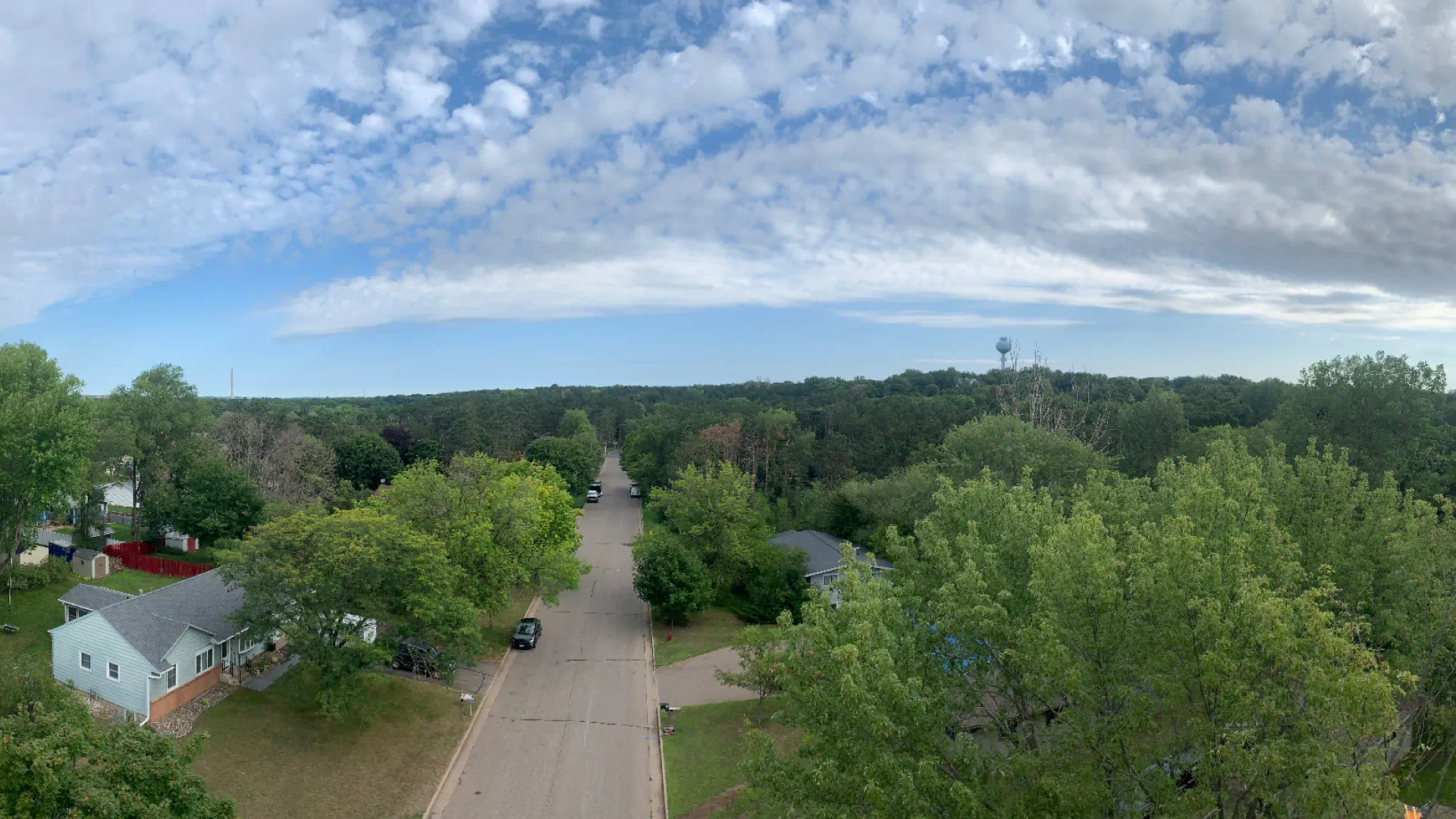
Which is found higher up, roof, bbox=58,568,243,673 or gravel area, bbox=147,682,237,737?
roof, bbox=58,568,243,673

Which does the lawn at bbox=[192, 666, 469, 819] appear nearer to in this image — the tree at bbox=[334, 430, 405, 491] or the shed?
the shed

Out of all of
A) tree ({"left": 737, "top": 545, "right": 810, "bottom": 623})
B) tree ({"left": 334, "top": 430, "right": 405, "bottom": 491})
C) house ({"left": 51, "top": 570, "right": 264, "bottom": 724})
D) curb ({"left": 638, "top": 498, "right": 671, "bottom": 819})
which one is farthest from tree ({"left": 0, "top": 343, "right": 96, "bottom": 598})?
tree ({"left": 334, "top": 430, "right": 405, "bottom": 491})

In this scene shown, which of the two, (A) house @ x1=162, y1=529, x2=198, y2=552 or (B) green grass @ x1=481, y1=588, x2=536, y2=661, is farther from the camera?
(A) house @ x1=162, y1=529, x2=198, y2=552

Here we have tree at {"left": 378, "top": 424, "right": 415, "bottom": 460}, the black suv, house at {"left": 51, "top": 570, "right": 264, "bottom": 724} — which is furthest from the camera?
tree at {"left": 378, "top": 424, "right": 415, "bottom": 460}

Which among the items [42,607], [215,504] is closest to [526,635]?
[42,607]

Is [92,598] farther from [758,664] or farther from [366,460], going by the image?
[366,460]

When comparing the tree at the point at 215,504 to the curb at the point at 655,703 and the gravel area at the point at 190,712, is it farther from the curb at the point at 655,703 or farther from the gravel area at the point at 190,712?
the curb at the point at 655,703
